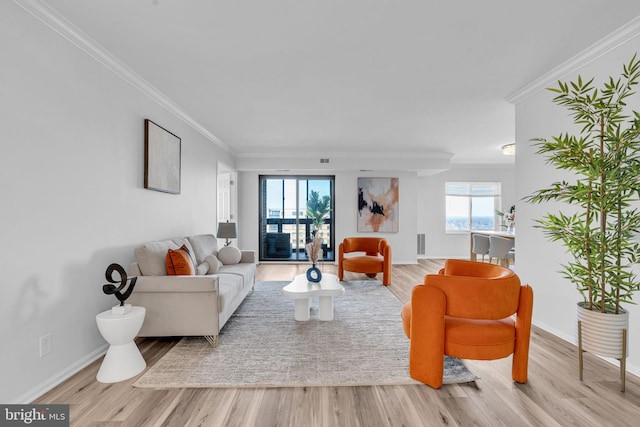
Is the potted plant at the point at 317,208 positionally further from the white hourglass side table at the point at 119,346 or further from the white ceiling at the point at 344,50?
the white hourglass side table at the point at 119,346

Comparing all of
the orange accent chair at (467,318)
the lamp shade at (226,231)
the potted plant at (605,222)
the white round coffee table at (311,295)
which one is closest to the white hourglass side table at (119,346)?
the white round coffee table at (311,295)

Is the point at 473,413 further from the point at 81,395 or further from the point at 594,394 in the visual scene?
the point at 81,395

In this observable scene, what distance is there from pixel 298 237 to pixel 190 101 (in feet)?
14.1

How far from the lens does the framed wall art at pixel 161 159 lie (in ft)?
10.9

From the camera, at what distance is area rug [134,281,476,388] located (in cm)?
227

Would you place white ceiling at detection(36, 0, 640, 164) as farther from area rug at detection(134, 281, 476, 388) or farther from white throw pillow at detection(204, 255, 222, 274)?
Result: area rug at detection(134, 281, 476, 388)

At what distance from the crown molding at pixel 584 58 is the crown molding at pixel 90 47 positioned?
160 inches

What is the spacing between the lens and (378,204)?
7.41 metres

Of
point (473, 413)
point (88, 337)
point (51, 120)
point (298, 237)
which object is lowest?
point (473, 413)

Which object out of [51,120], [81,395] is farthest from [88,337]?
[51,120]

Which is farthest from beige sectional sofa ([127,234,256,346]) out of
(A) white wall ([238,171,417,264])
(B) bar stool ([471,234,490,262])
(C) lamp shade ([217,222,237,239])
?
(B) bar stool ([471,234,490,262])

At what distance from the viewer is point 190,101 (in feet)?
12.5

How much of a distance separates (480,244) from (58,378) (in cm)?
660

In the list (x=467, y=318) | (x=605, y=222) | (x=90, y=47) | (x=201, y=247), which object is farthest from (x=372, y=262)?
(x=90, y=47)
